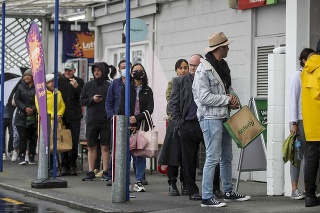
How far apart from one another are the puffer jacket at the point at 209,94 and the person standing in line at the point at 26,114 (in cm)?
934

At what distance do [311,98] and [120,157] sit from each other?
262cm

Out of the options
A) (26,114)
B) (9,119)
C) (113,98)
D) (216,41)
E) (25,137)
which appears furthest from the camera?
(9,119)

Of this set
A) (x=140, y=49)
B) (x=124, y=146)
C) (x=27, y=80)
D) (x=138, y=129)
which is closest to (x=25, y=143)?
(x=27, y=80)

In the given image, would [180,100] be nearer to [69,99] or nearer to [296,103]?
[296,103]

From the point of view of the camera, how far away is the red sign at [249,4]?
16547 mm

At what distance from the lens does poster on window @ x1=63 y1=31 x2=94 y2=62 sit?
86.7 ft

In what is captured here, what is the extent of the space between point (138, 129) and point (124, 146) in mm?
1951

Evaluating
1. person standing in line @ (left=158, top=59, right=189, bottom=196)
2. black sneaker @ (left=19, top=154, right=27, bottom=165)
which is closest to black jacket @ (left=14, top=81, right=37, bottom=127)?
black sneaker @ (left=19, top=154, right=27, bottom=165)

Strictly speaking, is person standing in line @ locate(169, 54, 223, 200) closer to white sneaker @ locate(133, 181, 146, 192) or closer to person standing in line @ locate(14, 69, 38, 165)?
white sneaker @ locate(133, 181, 146, 192)

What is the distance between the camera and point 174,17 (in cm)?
1984

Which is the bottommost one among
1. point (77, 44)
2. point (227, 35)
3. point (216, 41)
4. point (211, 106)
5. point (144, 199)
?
point (144, 199)

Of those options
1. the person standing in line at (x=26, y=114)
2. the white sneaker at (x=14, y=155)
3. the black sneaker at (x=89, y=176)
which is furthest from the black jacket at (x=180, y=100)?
the white sneaker at (x=14, y=155)

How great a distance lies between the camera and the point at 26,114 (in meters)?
21.5

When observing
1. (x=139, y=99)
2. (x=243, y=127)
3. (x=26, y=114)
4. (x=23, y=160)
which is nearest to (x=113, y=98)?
(x=139, y=99)
